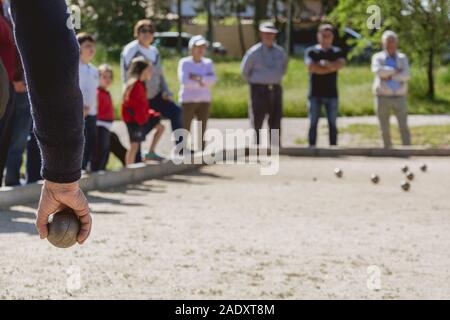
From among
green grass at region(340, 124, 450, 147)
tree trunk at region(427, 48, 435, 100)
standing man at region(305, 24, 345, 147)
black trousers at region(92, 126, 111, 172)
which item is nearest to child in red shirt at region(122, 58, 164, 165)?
black trousers at region(92, 126, 111, 172)

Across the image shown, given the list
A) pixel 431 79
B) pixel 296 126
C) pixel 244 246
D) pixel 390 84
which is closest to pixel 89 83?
pixel 244 246

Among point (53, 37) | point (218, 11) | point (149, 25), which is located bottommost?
point (218, 11)

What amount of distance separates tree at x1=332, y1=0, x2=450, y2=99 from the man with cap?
1050 centimetres

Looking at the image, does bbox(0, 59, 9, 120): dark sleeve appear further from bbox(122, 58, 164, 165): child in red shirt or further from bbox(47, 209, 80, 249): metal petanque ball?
bbox(122, 58, 164, 165): child in red shirt

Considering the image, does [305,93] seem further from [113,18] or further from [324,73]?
[113,18]

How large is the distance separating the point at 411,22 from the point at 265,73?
12522 mm

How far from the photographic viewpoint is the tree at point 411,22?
94.0 feet

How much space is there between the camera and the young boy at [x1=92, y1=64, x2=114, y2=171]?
42.6 ft

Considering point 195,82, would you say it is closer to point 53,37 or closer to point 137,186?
point 137,186

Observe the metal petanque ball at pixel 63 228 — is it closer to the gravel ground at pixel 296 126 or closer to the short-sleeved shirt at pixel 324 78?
the gravel ground at pixel 296 126

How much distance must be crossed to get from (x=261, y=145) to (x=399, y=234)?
359 inches

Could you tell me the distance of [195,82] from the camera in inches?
650

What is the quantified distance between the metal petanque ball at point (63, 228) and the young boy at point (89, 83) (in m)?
9.55

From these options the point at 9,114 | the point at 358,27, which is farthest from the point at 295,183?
the point at 358,27
